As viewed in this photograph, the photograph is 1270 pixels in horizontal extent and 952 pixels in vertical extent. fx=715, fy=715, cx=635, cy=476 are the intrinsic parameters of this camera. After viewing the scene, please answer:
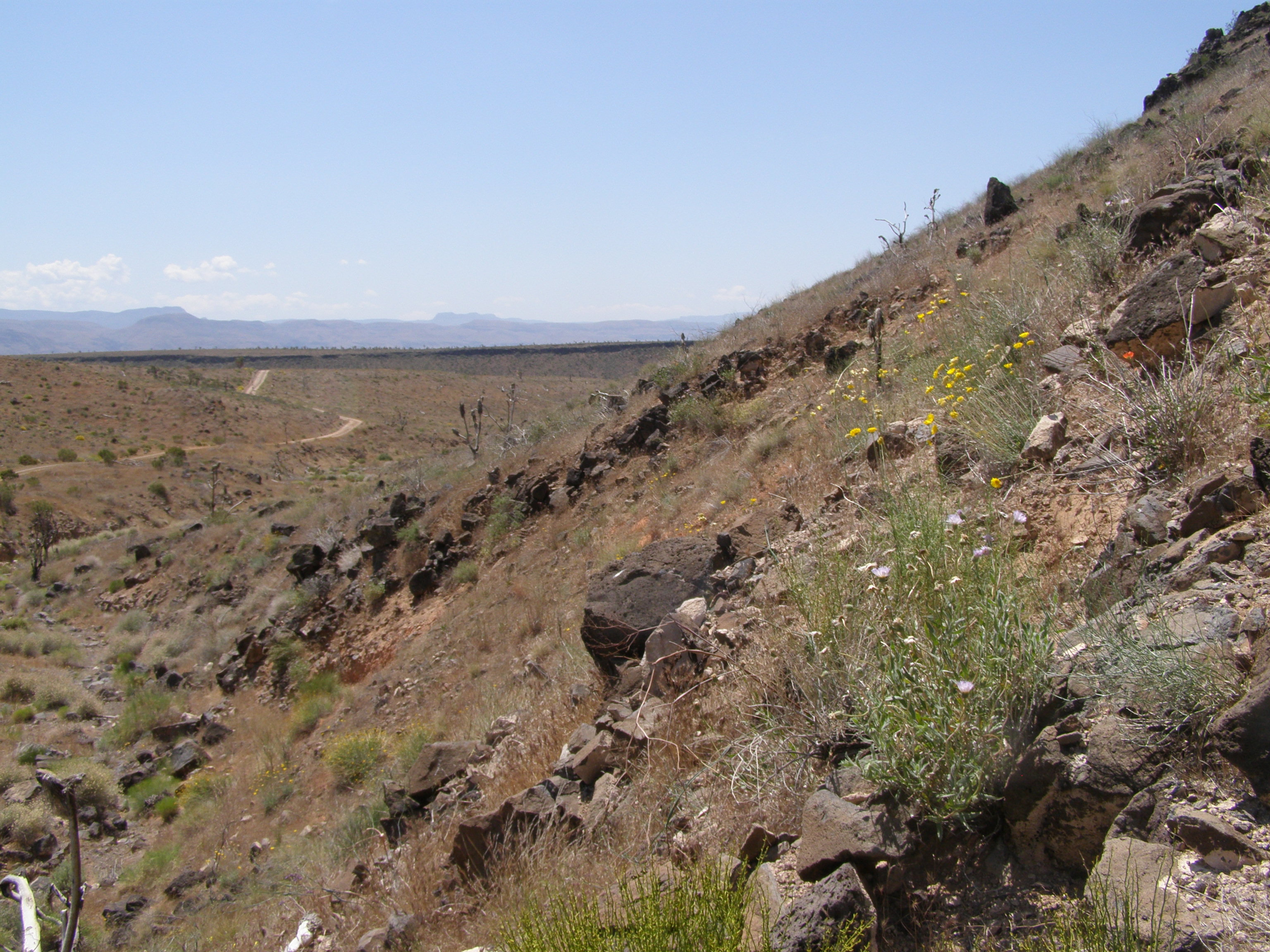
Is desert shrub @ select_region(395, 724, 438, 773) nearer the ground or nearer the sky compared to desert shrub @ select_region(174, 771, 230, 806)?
nearer the sky

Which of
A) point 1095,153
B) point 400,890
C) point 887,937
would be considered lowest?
point 400,890

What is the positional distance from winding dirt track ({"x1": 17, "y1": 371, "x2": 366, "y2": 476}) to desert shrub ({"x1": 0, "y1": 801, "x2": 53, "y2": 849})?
3487 centimetres

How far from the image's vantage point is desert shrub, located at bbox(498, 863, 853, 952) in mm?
1938

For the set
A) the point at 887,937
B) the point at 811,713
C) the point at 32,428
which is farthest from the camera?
the point at 32,428

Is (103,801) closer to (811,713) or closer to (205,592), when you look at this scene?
(205,592)

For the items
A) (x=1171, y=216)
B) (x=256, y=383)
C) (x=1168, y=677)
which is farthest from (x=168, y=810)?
(x=256, y=383)

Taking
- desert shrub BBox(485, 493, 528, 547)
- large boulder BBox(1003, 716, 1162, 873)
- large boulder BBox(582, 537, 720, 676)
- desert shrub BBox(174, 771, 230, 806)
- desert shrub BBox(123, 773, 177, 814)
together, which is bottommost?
desert shrub BBox(123, 773, 177, 814)

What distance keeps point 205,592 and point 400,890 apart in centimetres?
1852

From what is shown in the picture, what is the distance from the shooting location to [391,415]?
2596 inches

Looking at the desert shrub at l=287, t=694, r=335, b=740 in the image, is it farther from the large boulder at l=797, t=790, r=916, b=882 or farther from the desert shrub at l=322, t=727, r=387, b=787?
the large boulder at l=797, t=790, r=916, b=882

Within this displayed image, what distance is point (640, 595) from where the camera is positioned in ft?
18.9

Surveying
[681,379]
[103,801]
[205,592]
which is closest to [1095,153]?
[681,379]

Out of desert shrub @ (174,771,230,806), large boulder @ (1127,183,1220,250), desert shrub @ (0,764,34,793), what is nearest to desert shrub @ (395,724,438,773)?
desert shrub @ (174,771,230,806)

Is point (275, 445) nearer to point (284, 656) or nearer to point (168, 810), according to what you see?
point (284, 656)
